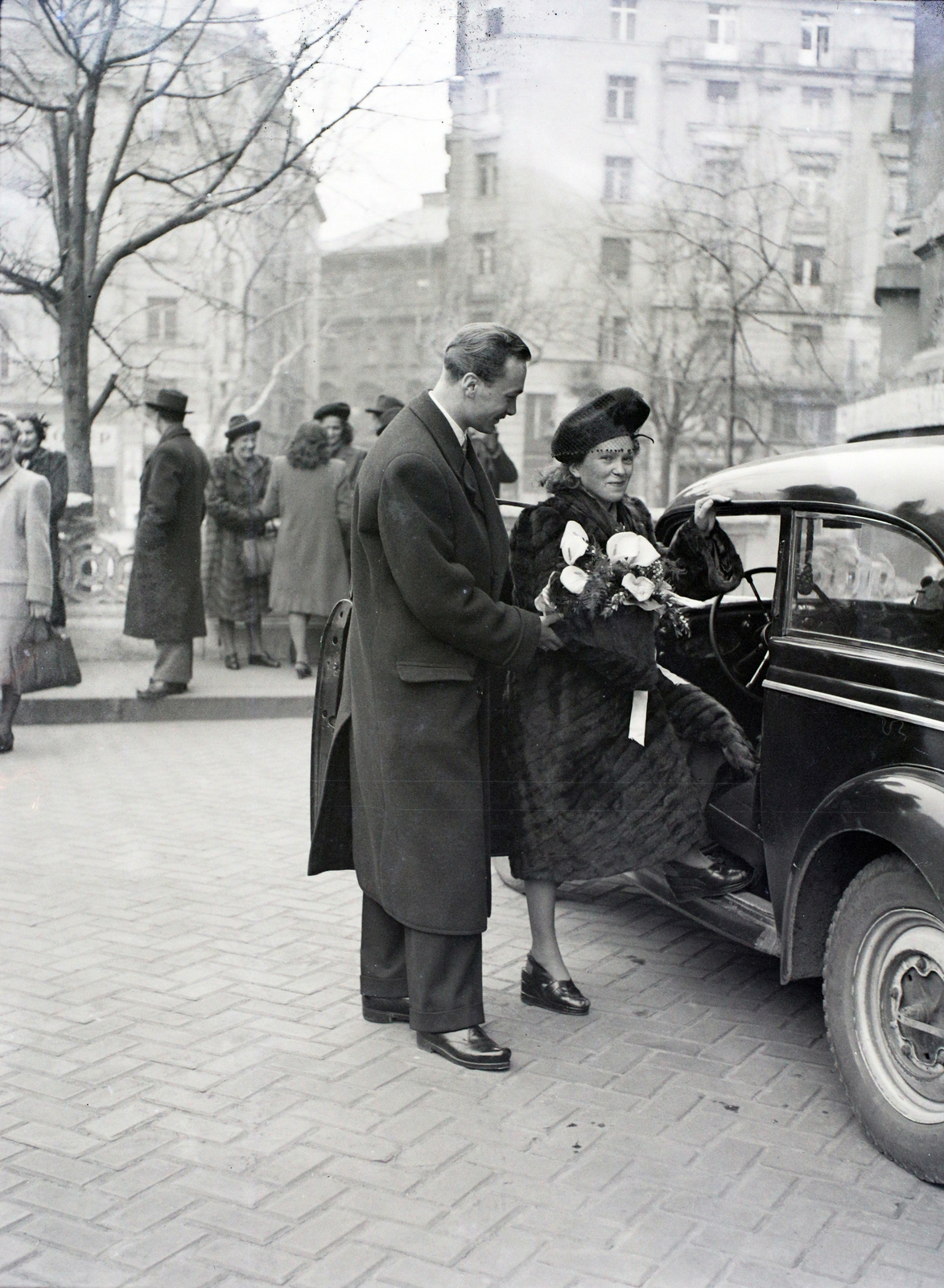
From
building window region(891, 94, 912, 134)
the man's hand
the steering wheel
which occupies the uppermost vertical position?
building window region(891, 94, 912, 134)

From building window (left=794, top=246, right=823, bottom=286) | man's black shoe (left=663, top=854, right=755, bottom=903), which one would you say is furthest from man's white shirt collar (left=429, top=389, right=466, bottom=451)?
building window (left=794, top=246, right=823, bottom=286)

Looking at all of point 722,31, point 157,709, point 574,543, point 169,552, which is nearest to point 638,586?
point 574,543

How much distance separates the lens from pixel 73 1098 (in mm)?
3047

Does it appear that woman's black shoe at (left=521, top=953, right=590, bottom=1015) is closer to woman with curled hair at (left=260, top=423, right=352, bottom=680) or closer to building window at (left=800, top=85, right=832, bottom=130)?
building window at (left=800, top=85, right=832, bottom=130)

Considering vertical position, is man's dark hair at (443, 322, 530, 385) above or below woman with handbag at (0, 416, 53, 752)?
above

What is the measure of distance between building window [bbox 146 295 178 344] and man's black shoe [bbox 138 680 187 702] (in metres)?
2.60

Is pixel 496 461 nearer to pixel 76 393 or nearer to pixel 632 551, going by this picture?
pixel 76 393

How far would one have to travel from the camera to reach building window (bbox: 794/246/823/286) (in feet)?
28.9

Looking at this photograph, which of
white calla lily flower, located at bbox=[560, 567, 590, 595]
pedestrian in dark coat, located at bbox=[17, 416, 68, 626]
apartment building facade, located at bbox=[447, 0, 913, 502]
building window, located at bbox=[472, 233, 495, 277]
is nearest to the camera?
white calla lily flower, located at bbox=[560, 567, 590, 595]

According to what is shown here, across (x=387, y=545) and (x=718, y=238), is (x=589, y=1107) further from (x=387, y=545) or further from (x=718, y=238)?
(x=718, y=238)

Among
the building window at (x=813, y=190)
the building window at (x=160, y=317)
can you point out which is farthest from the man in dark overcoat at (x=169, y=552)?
the building window at (x=813, y=190)

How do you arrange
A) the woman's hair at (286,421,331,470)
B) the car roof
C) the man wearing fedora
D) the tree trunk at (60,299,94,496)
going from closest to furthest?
the car roof → the tree trunk at (60,299,94,496) → the man wearing fedora → the woman's hair at (286,421,331,470)

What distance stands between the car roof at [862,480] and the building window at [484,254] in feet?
9.38

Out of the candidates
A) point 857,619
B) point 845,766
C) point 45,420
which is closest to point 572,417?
point 857,619
